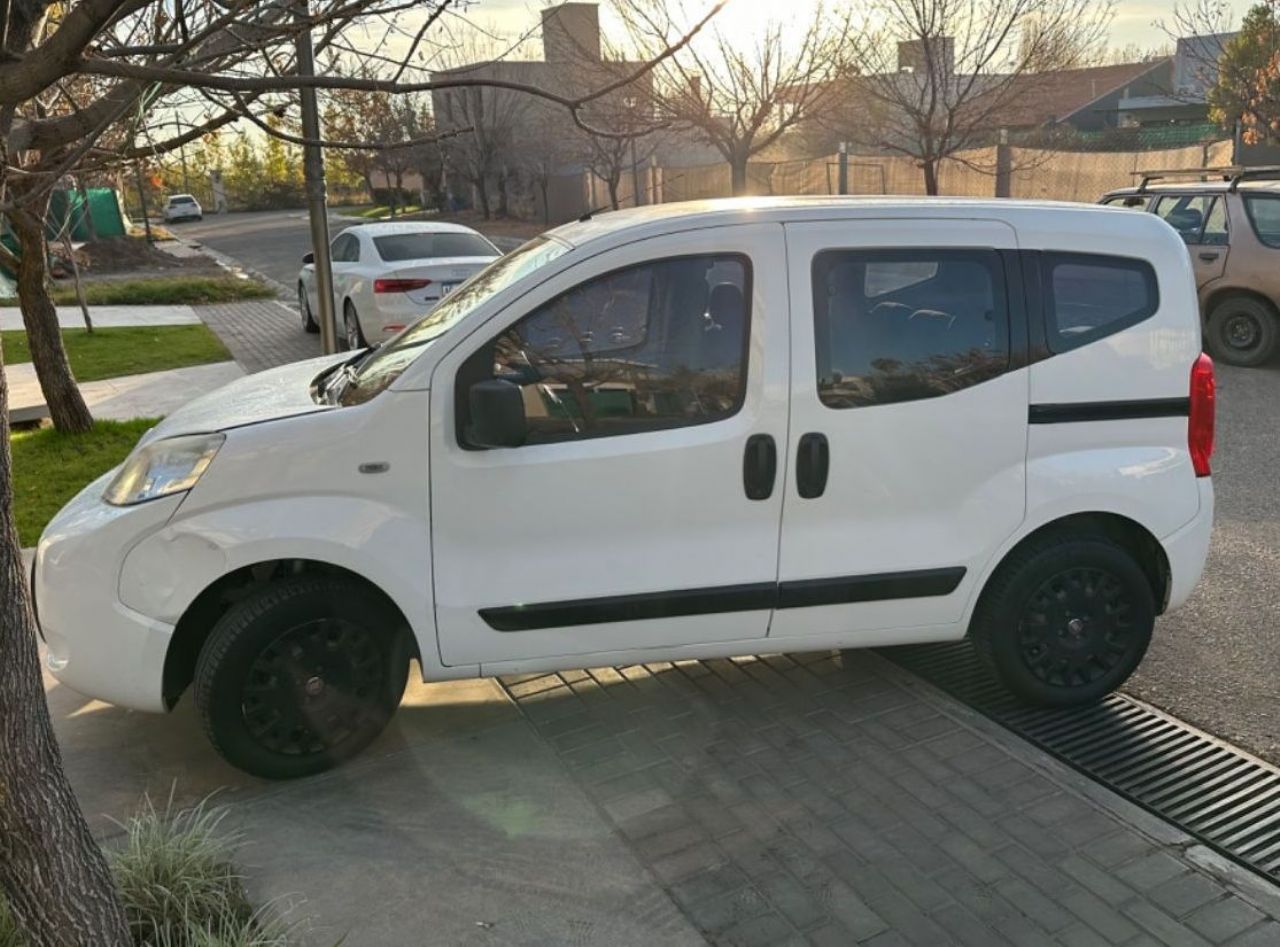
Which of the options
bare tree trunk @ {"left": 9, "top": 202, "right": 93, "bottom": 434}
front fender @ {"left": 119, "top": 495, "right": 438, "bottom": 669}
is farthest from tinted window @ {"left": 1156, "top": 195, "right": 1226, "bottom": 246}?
bare tree trunk @ {"left": 9, "top": 202, "right": 93, "bottom": 434}

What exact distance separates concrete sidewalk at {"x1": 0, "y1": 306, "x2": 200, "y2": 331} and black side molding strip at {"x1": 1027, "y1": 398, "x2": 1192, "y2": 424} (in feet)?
51.9

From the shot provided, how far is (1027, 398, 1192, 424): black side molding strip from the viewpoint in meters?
4.00

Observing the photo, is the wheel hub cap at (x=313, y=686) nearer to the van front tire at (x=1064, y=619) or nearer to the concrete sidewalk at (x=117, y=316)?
the van front tire at (x=1064, y=619)

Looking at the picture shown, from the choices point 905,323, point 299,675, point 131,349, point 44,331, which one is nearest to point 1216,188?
point 905,323

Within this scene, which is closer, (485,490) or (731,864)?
(731,864)

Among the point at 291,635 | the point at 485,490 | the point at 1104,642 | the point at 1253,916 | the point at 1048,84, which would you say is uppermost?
the point at 1048,84

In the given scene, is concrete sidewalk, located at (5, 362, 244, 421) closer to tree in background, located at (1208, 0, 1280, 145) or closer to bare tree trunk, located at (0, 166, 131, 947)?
bare tree trunk, located at (0, 166, 131, 947)

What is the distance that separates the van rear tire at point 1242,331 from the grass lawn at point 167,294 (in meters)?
16.9

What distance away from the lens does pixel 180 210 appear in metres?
58.7

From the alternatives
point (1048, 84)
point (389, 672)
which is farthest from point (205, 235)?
point (389, 672)

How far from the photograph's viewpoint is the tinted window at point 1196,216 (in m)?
10.8

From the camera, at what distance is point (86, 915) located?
2.47m

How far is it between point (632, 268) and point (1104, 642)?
7.69 feet

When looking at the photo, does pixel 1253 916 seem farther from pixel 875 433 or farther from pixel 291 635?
pixel 291 635
